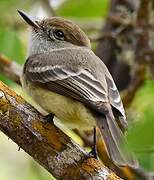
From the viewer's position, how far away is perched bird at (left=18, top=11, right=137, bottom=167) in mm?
2975

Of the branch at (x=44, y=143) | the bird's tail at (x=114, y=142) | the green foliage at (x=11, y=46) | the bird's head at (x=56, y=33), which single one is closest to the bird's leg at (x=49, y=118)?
the branch at (x=44, y=143)

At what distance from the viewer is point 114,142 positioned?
2906mm

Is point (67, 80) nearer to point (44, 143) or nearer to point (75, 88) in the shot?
point (75, 88)

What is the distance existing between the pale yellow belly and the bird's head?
24.1 inches

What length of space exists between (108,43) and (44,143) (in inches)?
96.1

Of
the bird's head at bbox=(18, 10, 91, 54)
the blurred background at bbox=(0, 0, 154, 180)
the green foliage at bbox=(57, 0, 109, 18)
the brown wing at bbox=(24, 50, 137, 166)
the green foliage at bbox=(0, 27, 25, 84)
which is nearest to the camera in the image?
the brown wing at bbox=(24, 50, 137, 166)

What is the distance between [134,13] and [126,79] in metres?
0.57

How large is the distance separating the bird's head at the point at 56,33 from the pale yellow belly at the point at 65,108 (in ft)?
2.01

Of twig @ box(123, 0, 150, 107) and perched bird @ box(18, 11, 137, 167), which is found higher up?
perched bird @ box(18, 11, 137, 167)

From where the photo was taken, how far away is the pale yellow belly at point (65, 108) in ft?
10.1

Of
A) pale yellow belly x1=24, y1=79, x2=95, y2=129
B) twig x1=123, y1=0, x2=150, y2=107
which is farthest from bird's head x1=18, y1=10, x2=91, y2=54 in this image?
twig x1=123, y1=0, x2=150, y2=107

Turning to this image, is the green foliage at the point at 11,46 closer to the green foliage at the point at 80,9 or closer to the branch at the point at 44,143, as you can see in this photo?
the green foliage at the point at 80,9

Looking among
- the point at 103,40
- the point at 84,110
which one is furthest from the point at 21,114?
the point at 103,40

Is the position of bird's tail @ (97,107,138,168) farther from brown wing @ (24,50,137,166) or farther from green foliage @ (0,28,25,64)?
green foliage @ (0,28,25,64)
